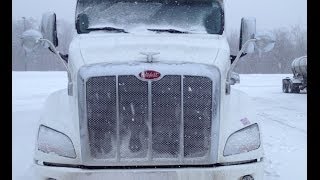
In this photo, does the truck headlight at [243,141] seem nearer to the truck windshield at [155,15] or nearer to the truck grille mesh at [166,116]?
the truck grille mesh at [166,116]

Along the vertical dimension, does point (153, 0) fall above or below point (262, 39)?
above

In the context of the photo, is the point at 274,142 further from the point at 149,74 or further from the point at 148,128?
the point at 149,74

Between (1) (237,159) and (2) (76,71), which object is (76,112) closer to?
(2) (76,71)

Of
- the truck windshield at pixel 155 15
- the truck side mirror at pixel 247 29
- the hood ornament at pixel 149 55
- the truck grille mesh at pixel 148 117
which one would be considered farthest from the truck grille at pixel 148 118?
the truck side mirror at pixel 247 29

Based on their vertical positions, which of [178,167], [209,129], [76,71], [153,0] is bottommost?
[178,167]

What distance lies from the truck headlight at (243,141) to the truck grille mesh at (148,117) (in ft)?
0.73

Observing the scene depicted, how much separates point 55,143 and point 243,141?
74.2 inches

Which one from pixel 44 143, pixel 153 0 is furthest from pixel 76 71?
pixel 153 0

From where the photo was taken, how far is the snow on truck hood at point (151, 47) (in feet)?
14.8

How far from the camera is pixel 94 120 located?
4.26m

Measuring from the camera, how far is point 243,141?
4.40m

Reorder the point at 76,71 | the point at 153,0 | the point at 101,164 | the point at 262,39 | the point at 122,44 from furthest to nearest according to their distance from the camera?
1. the point at 153,0
2. the point at 262,39
3. the point at 122,44
4. the point at 76,71
5. the point at 101,164

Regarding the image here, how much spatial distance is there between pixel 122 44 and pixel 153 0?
1251 millimetres

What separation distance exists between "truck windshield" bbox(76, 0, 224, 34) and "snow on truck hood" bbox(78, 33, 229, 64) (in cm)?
24
